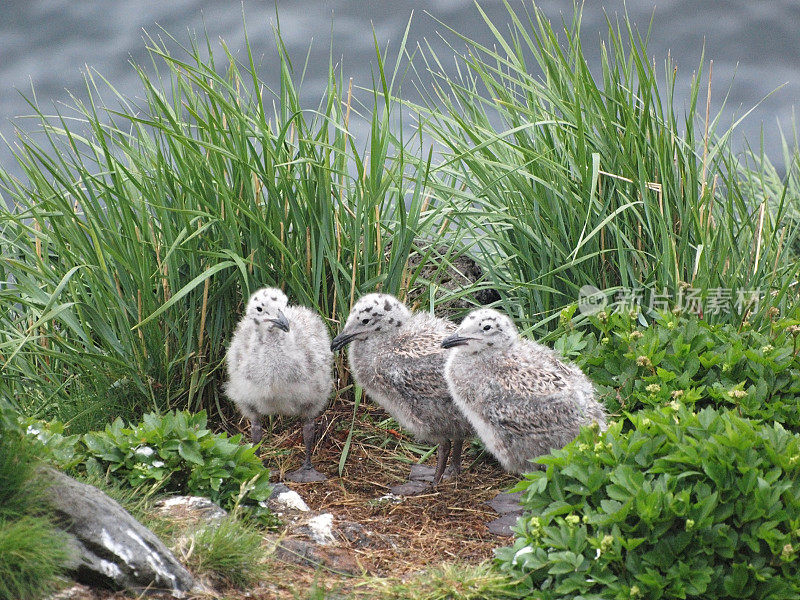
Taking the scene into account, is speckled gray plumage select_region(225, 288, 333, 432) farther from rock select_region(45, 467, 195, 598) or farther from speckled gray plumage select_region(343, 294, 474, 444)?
rock select_region(45, 467, 195, 598)

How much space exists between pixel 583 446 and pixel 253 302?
83.3 inches

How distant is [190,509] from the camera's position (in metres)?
4.41

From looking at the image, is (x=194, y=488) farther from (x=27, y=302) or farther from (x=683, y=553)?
(x=683, y=553)

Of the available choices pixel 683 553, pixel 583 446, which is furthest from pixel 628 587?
pixel 583 446

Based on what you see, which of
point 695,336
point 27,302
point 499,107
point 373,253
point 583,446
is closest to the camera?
point 583,446

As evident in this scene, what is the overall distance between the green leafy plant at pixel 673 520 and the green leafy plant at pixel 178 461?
1.40 m

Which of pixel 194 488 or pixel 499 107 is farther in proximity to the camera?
pixel 499 107

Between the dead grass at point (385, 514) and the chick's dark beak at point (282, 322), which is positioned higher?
the chick's dark beak at point (282, 322)

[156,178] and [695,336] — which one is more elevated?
[156,178]

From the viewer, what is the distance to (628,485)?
149 inches

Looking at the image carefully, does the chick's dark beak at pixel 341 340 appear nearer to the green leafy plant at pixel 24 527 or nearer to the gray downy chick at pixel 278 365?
the gray downy chick at pixel 278 365

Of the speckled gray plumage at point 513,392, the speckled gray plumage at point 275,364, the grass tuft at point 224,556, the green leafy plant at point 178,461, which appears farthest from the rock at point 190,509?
the speckled gray plumage at point 513,392

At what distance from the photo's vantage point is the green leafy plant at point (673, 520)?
3639mm

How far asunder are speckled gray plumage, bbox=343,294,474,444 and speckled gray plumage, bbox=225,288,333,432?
Answer: 0.80 ft
